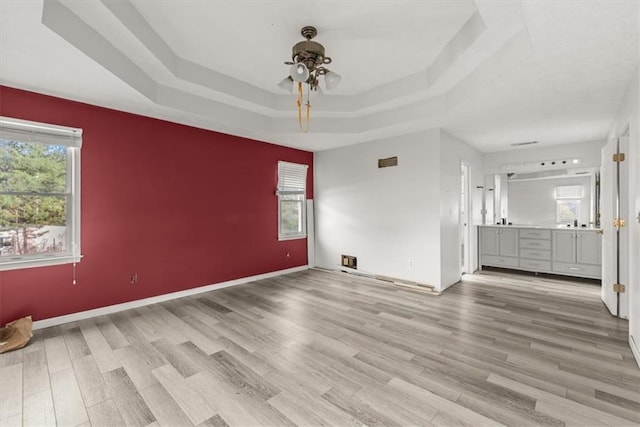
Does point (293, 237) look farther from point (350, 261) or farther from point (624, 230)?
point (624, 230)

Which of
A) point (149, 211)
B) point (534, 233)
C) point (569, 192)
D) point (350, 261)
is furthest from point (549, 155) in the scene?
point (149, 211)

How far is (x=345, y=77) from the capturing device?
148 inches

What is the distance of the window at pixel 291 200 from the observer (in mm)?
5746

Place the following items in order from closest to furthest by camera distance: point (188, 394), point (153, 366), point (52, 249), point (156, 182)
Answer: point (188, 394)
point (153, 366)
point (52, 249)
point (156, 182)

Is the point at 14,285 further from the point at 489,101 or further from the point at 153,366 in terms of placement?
the point at 489,101

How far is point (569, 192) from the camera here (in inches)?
226

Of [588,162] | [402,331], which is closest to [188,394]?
[402,331]

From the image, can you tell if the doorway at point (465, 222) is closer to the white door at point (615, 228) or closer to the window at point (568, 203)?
the window at point (568, 203)

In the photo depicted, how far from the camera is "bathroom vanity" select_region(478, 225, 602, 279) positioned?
200 inches

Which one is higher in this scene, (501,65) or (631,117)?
(501,65)

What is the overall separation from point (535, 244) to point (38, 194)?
7.82 metres

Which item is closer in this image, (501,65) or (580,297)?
(501,65)

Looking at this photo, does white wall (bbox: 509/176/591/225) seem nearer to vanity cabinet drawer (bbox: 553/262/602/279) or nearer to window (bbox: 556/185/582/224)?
window (bbox: 556/185/582/224)

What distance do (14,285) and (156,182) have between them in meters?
1.82
